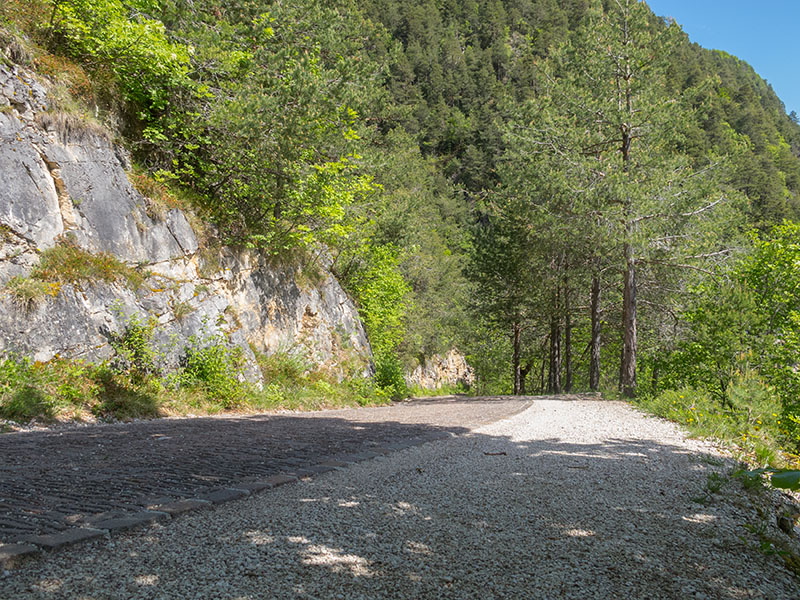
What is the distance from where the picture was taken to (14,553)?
217cm

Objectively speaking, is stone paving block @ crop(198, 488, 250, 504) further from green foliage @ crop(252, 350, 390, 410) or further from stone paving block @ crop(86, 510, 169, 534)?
green foliage @ crop(252, 350, 390, 410)

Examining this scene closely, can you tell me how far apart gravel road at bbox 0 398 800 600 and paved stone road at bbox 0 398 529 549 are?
26 centimetres

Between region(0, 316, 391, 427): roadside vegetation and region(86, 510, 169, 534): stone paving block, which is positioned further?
region(0, 316, 391, 427): roadside vegetation

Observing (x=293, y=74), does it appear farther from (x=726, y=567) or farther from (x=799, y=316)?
(x=799, y=316)

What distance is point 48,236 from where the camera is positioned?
7.95m

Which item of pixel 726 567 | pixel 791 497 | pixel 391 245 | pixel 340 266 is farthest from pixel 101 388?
pixel 391 245

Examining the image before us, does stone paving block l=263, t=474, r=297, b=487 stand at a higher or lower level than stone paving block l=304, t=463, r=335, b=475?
higher

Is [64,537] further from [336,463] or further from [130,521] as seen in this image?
[336,463]

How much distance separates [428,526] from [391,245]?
15.4 meters

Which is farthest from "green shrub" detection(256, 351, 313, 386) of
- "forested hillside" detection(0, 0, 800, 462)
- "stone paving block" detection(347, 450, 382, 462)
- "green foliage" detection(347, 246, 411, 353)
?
"stone paving block" detection(347, 450, 382, 462)

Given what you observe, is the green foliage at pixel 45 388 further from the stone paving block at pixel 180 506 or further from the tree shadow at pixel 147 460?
the stone paving block at pixel 180 506

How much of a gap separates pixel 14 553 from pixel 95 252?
7554mm

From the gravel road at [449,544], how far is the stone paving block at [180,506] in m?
0.07

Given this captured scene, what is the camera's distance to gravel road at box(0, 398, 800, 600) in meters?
2.16
